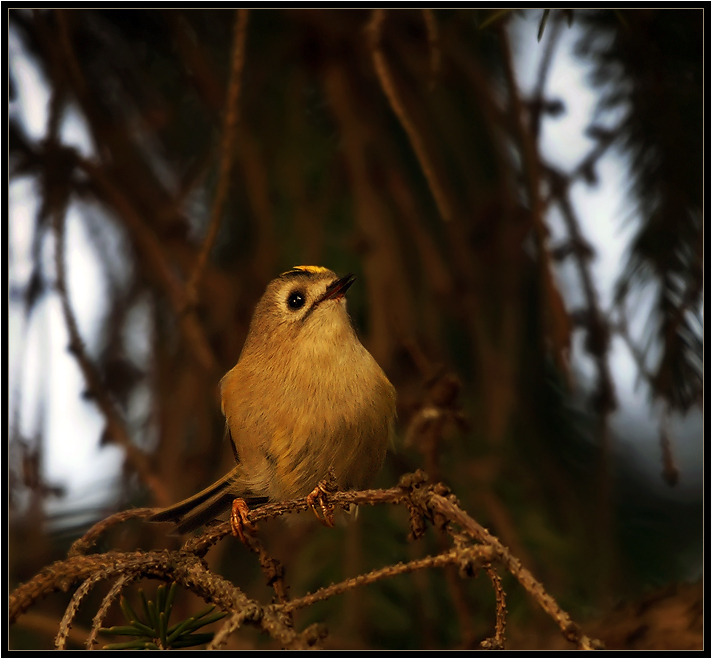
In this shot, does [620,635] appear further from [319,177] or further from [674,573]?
[319,177]

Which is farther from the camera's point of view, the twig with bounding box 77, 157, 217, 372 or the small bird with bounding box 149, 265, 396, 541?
the twig with bounding box 77, 157, 217, 372

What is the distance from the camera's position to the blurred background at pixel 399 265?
0.84 metres

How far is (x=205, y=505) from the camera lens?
661 mm

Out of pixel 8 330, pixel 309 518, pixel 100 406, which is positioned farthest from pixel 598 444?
pixel 8 330

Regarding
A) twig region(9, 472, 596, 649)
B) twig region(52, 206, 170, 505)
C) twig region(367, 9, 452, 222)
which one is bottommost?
twig region(9, 472, 596, 649)

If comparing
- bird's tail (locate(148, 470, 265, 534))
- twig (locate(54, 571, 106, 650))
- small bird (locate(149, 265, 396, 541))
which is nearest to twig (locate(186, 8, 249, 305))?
small bird (locate(149, 265, 396, 541))

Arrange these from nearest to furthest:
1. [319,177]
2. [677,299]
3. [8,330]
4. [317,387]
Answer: [317,387] → [8,330] → [677,299] → [319,177]

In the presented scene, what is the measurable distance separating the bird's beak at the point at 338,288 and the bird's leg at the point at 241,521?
0.20 meters

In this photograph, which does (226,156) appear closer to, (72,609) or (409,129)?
(409,129)

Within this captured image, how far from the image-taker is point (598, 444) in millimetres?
943

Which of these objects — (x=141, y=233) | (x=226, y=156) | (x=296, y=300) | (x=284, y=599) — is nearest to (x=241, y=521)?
(x=284, y=599)

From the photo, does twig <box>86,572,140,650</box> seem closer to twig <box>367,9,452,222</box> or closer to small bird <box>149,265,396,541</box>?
small bird <box>149,265,396,541</box>

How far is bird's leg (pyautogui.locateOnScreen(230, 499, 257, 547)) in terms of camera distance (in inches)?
22.3

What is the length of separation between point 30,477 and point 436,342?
0.53 meters
